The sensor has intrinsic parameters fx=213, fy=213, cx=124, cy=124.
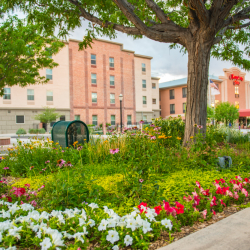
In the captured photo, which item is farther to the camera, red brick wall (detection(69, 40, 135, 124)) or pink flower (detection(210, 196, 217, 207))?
red brick wall (detection(69, 40, 135, 124))

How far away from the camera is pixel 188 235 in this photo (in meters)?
2.19

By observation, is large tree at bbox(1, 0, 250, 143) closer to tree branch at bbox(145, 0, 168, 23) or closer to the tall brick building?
tree branch at bbox(145, 0, 168, 23)

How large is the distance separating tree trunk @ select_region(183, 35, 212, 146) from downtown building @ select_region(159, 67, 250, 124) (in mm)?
37021

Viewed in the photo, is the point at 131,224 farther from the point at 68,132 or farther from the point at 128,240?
the point at 68,132

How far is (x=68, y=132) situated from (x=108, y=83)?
27.7m

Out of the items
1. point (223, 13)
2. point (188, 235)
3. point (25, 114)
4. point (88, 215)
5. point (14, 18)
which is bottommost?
point (188, 235)

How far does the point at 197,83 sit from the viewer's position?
22.2ft

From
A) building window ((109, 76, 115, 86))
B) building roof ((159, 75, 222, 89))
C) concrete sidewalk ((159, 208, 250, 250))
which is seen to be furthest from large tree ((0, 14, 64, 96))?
building roof ((159, 75, 222, 89))

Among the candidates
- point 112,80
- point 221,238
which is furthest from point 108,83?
point 221,238

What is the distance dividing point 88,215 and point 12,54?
11.0m

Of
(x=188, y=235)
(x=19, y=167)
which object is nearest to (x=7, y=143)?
(x=19, y=167)

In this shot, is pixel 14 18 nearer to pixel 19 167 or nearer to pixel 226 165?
pixel 19 167

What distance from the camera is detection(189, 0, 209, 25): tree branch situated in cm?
598

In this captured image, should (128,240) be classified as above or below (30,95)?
below
